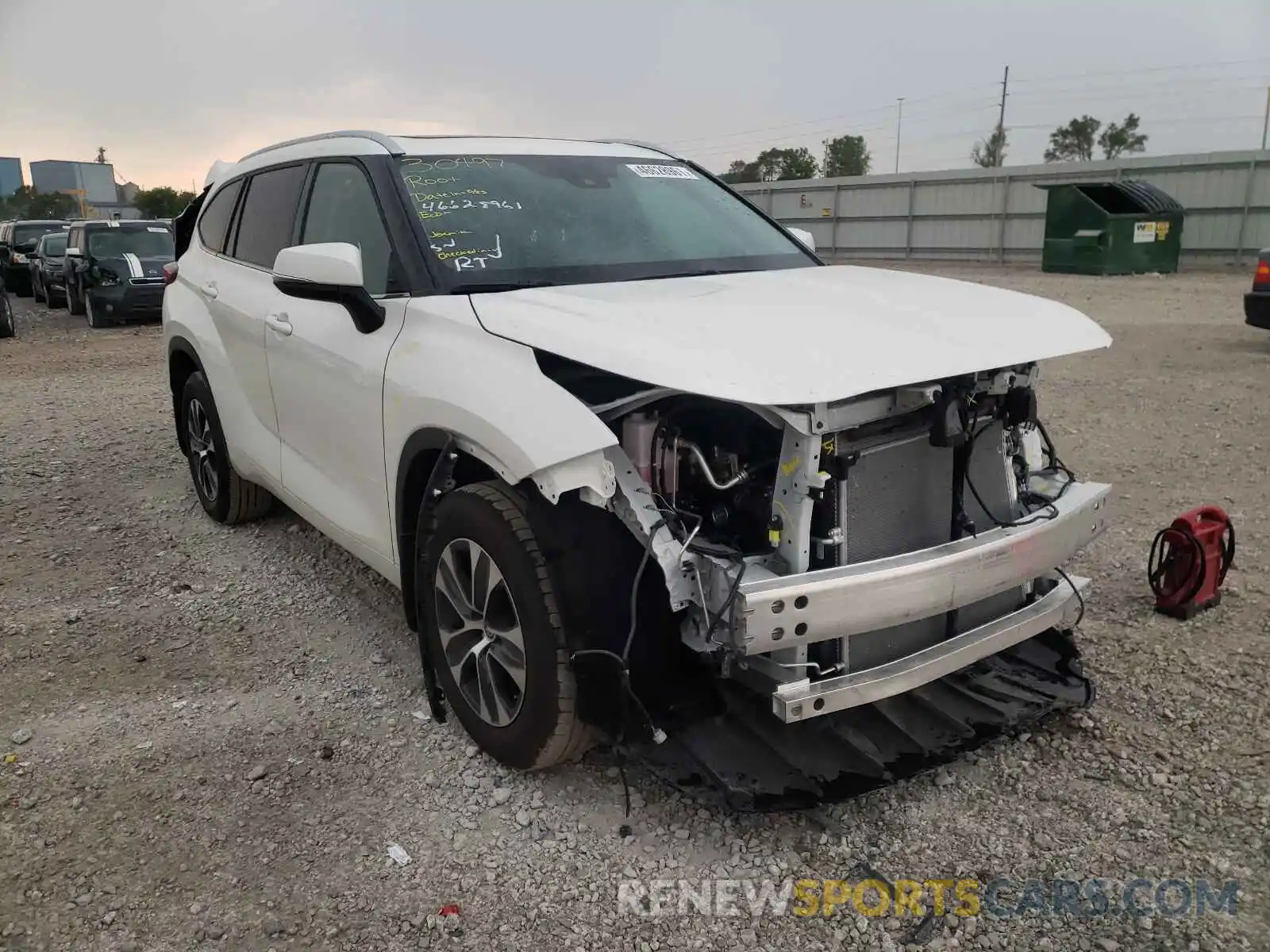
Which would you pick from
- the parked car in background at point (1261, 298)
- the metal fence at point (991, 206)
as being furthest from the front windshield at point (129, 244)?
the metal fence at point (991, 206)

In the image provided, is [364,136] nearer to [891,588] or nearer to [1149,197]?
[891,588]

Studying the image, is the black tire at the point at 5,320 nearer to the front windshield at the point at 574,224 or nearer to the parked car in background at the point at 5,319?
the parked car in background at the point at 5,319

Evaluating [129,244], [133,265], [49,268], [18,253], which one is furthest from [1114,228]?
[18,253]

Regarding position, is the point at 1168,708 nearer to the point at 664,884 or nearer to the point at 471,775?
the point at 664,884

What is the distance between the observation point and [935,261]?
27125 millimetres

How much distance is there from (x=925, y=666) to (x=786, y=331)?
38.1 inches

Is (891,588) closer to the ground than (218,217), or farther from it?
A: closer to the ground

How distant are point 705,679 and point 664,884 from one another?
0.55 meters

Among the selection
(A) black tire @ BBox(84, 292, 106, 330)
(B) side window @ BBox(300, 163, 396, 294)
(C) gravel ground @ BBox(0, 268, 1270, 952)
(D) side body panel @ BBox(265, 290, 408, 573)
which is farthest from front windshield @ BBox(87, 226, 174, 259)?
(D) side body panel @ BBox(265, 290, 408, 573)

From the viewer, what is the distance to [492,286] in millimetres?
3164

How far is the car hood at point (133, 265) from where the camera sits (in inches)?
616

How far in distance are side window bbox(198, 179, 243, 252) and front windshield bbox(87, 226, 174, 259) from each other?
1162cm

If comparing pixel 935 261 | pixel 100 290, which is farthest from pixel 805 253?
pixel 935 261

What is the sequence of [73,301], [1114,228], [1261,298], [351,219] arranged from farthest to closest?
[1114,228] → [73,301] → [1261,298] → [351,219]
